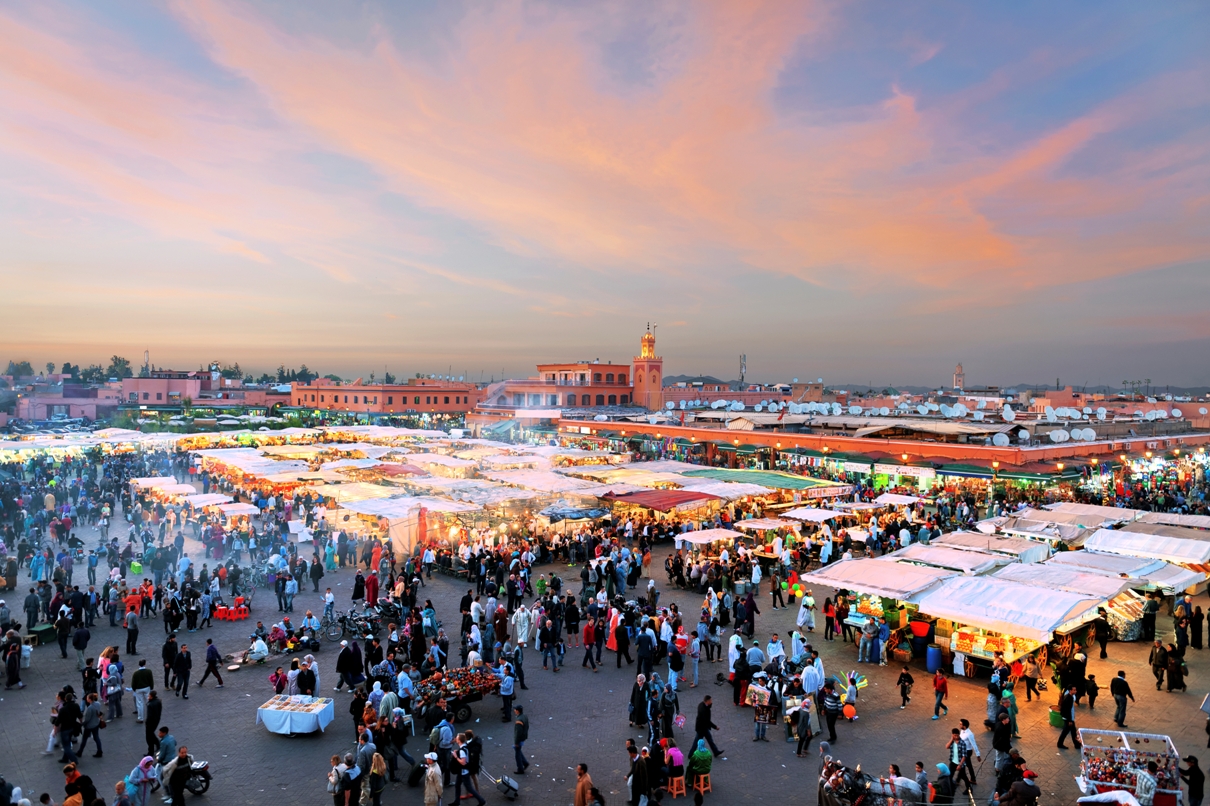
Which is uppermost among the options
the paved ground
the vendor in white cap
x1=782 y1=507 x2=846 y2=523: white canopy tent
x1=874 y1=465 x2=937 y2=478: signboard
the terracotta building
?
the terracotta building

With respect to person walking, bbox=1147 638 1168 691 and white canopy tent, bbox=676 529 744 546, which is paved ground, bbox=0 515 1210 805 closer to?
person walking, bbox=1147 638 1168 691

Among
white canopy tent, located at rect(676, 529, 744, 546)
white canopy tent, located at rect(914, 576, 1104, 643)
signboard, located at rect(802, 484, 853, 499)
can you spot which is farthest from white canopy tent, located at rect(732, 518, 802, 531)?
white canopy tent, located at rect(914, 576, 1104, 643)

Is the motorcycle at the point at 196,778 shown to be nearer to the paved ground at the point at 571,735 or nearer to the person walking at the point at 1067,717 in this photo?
the paved ground at the point at 571,735

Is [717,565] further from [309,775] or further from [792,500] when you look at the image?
[309,775]

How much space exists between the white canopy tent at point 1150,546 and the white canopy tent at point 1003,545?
4.11ft

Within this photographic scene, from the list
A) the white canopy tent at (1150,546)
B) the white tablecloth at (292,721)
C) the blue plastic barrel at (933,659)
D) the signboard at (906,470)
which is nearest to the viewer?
the white tablecloth at (292,721)

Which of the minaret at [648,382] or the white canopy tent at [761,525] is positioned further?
the minaret at [648,382]

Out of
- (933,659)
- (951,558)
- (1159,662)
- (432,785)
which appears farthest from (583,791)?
(951,558)

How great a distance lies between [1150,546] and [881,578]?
323 inches

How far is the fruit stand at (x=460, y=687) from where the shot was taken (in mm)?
9867

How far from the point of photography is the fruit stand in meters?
9.87

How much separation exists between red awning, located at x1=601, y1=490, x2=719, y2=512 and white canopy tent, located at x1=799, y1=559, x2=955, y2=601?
7613mm

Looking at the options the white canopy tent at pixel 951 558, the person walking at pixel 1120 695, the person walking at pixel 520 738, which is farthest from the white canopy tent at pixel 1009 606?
the person walking at pixel 520 738

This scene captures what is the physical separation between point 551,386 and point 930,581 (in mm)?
52279
